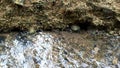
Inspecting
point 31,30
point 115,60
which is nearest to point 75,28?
point 31,30

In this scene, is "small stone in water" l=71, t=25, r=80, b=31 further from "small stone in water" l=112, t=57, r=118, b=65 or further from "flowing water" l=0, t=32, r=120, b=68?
"small stone in water" l=112, t=57, r=118, b=65

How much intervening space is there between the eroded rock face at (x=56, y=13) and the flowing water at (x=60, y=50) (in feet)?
0.41

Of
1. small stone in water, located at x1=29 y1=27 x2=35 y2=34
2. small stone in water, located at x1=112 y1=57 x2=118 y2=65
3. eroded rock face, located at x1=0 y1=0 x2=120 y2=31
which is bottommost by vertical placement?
small stone in water, located at x1=112 y1=57 x2=118 y2=65

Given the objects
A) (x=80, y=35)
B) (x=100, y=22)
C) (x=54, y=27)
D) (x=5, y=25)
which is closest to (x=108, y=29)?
(x=100, y=22)

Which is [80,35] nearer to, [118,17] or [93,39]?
[93,39]

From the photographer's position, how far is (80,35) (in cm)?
301

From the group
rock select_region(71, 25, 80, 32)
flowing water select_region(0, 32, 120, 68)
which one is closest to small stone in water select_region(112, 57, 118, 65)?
flowing water select_region(0, 32, 120, 68)

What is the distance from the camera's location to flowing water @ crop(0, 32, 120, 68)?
8.75 ft

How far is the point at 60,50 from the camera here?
2.80 meters

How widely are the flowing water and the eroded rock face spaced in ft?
0.41

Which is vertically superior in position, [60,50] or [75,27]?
[75,27]

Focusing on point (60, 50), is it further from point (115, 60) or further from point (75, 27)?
point (115, 60)

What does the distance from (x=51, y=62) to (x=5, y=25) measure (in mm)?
702

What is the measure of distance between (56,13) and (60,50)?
1.38ft
